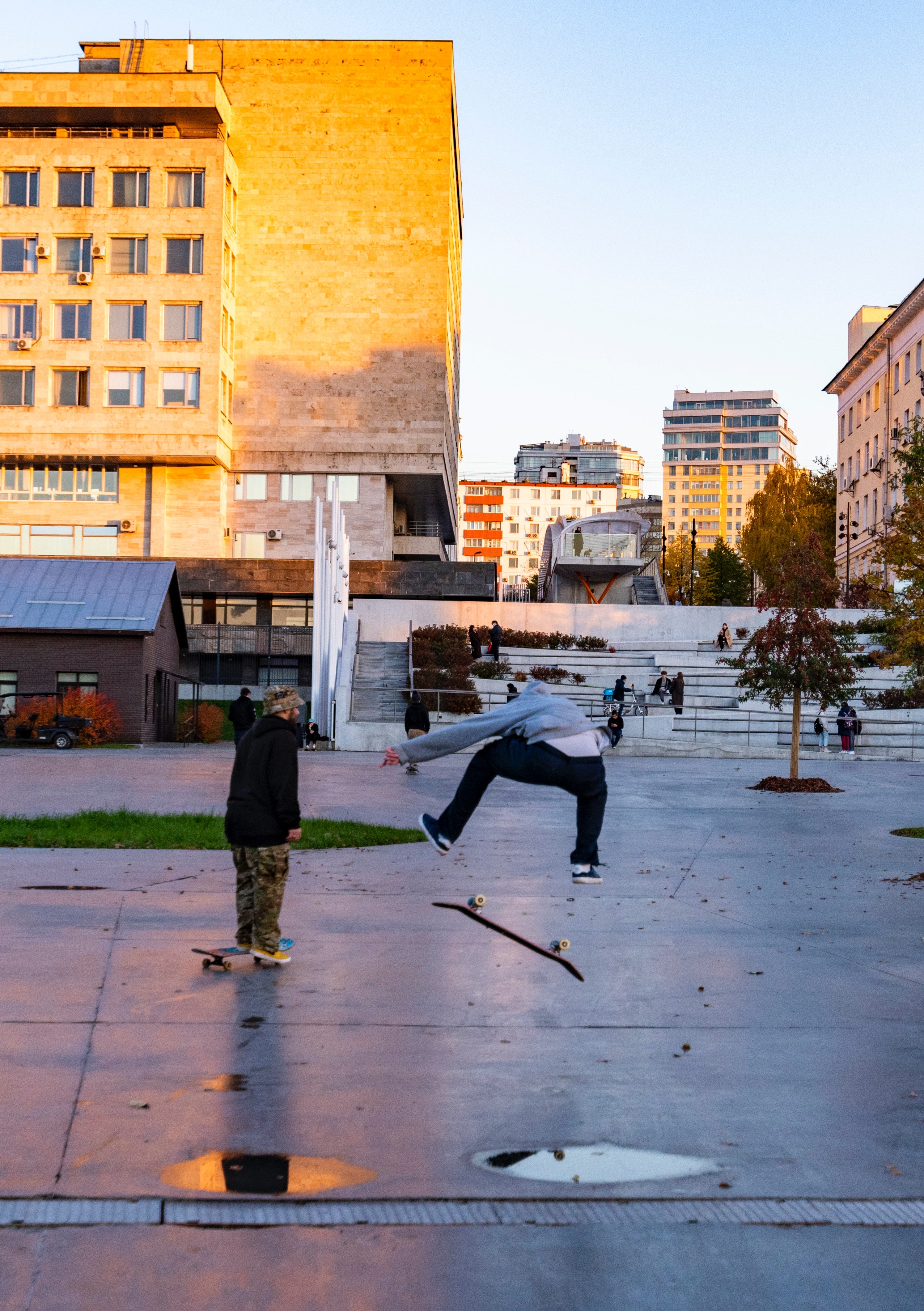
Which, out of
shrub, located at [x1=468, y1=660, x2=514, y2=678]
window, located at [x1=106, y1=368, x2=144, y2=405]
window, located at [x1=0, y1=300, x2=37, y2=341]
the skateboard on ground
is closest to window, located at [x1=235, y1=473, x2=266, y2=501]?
window, located at [x1=106, y1=368, x2=144, y2=405]

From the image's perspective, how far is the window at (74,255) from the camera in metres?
63.3

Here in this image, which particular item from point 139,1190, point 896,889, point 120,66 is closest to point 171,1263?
point 139,1190

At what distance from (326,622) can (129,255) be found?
3132 centimetres

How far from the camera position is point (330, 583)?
41.3 meters

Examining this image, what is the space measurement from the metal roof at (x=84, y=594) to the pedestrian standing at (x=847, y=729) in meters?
20.7

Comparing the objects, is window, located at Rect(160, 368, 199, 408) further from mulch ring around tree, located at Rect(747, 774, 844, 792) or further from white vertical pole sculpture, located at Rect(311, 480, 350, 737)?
mulch ring around tree, located at Rect(747, 774, 844, 792)

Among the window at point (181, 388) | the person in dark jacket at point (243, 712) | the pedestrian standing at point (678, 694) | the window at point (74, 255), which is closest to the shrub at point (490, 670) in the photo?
the pedestrian standing at point (678, 694)

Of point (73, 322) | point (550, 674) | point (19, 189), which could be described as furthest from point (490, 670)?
point (19, 189)

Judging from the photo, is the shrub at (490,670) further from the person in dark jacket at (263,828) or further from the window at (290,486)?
the person in dark jacket at (263,828)

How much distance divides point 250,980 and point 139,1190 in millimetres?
3828

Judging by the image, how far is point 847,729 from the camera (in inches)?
1478

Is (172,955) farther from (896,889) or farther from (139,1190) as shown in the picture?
(896,889)

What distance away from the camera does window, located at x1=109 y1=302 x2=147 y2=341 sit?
208 feet

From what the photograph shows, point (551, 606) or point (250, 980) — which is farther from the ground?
point (551, 606)
